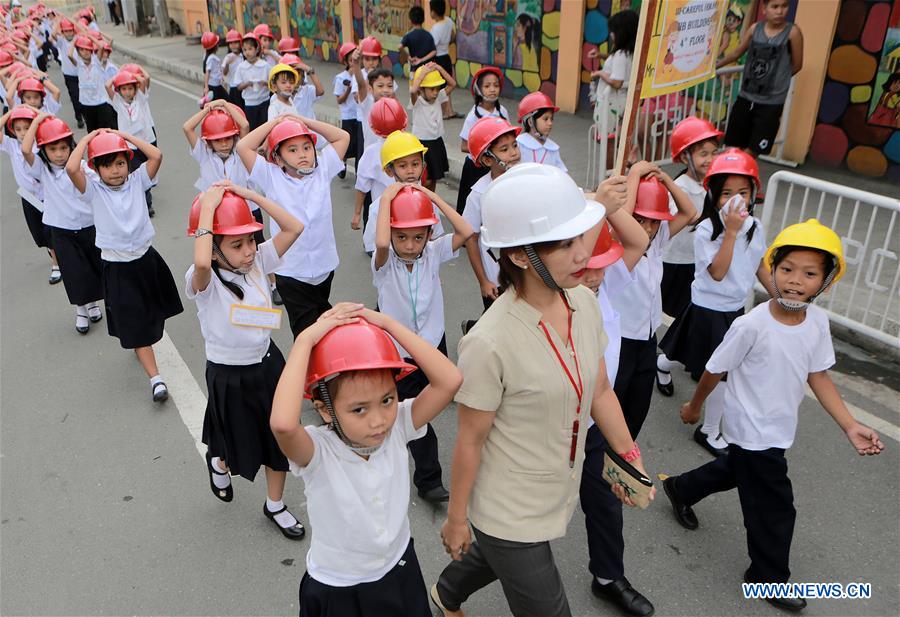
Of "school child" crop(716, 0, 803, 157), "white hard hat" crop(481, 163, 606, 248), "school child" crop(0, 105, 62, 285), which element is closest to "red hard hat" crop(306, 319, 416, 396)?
"white hard hat" crop(481, 163, 606, 248)

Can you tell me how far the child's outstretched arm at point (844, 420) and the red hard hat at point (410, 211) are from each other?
1923mm

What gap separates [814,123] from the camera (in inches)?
330

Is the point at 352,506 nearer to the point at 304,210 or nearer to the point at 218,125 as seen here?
the point at 304,210

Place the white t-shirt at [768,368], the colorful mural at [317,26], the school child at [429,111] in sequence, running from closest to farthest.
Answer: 1. the white t-shirt at [768,368]
2. the school child at [429,111]
3. the colorful mural at [317,26]

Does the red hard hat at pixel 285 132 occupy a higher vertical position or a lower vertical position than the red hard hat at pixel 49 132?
higher

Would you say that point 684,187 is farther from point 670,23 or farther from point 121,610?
point 121,610

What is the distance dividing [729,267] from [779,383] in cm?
115

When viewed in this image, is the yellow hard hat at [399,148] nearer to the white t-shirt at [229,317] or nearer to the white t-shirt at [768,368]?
the white t-shirt at [229,317]

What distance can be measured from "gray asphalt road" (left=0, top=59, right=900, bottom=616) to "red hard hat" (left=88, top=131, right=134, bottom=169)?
5.44 feet

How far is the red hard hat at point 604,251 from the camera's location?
108 inches

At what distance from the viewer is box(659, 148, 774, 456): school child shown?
3.87 metres

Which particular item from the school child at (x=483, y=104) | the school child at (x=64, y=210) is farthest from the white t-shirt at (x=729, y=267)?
the school child at (x=64, y=210)

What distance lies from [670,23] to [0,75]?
29.3 ft

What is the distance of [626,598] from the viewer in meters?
3.16
